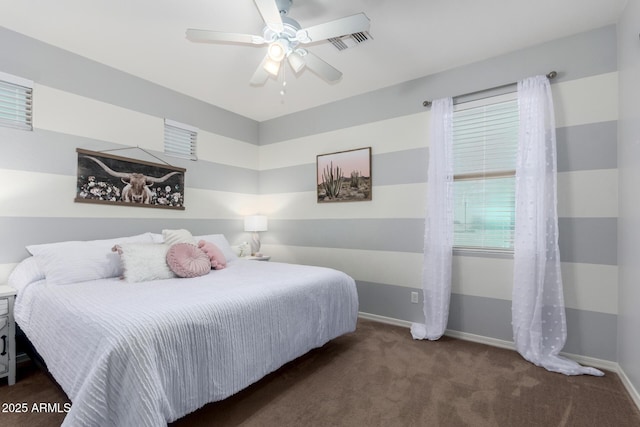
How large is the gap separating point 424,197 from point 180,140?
2.84m

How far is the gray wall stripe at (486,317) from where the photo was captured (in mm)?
Result: 2340

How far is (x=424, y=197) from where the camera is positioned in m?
3.14

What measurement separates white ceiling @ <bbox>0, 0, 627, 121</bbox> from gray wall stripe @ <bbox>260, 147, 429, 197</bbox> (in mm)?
819

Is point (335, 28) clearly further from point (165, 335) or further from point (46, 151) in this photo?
point (46, 151)

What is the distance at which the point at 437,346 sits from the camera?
2760mm

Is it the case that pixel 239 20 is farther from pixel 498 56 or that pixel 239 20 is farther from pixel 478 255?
pixel 478 255

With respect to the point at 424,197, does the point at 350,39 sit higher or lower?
higher

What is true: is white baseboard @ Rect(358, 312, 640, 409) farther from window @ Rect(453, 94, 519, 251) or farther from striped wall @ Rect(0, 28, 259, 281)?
striped wall @ Rect(0, 28, 259, 281)

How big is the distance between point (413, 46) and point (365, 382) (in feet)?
8.93

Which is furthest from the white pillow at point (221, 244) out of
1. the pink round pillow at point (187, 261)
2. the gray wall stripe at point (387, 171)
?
the gray wall stripe at point (387, 171)

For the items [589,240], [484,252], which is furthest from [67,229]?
[589,240]

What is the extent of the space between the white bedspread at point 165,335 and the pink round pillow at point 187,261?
142mm

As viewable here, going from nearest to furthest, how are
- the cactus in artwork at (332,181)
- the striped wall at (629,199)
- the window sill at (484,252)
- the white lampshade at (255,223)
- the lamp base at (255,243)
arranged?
the striped wall at (629,199), the window sill at (484,252), the cactus in artwork at (332,181), the white lampshade at (255,223), the lamp base at (255,243)

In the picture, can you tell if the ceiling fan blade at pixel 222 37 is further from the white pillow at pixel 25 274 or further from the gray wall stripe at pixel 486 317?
the gray wall stripe at pixel 486 317
